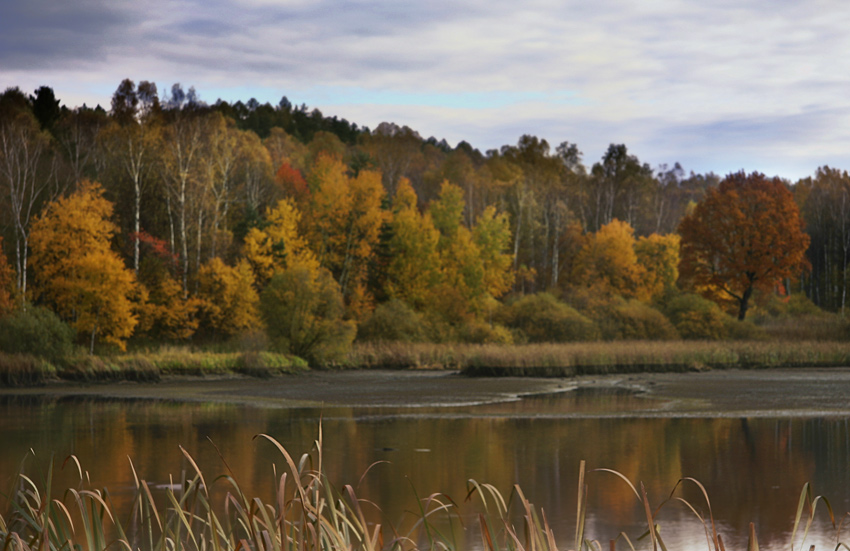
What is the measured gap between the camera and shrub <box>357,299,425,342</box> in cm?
5106

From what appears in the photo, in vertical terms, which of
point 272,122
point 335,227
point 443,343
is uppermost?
point 272,122

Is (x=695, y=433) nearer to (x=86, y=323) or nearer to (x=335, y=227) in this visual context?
(x=86, y=323)

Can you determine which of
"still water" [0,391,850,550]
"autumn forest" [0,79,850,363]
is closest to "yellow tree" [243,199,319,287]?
"autumn forest" [0,79,850,363]

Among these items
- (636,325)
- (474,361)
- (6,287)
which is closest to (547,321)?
(636,325)

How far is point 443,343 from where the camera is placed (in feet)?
171

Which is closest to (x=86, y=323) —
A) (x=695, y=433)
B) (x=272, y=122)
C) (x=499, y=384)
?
(x=499, y=384)

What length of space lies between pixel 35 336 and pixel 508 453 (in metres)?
26.3

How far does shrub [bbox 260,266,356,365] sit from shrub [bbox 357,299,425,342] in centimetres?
529

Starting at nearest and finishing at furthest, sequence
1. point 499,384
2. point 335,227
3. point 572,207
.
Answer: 1. point 499,384
2. point 335,227
3. point 572,207

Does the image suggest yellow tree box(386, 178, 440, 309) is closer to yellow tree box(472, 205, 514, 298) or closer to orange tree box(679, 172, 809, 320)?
yellow tree box(472, 205, 514, 298)

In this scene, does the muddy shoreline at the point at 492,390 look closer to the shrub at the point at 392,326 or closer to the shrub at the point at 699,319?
the shrub at the point at 392,326

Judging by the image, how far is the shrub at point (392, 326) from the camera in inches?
2010

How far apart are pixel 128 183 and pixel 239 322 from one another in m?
12.0

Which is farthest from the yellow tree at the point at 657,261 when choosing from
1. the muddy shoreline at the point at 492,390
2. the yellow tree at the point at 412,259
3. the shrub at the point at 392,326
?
the muddy shoreline at the point at 492,390
